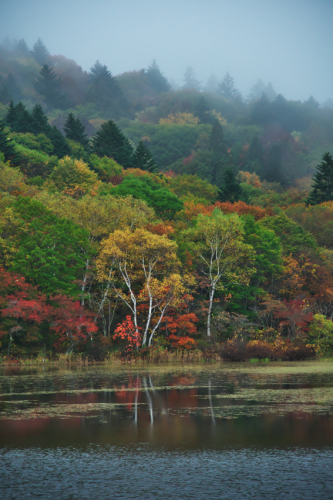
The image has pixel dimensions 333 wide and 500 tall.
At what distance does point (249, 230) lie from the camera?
6047 centimetres

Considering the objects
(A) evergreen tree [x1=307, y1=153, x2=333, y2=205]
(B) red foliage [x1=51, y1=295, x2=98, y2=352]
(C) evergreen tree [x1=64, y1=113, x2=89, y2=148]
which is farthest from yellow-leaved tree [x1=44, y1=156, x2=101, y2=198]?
(A) evergreen tree [x1=307, y1=153, x2=333, y2=205]

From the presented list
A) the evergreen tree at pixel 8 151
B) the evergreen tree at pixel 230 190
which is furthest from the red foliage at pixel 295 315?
the evergreen tree at pixel 8 151

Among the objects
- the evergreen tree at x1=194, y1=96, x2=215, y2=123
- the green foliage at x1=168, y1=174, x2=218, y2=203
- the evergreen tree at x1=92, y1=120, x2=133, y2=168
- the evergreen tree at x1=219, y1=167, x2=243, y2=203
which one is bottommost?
the evergreen tree at x1=219, y1=167, x2=243, y2=203

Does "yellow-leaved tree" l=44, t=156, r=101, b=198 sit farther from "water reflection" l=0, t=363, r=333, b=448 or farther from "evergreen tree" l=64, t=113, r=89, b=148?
"water reflection" l=0, t=363, r=333, b=448

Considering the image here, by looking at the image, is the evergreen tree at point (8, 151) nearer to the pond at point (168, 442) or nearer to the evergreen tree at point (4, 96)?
the pond at point (168, 442)

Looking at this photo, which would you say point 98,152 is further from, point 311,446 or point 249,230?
point 311,446

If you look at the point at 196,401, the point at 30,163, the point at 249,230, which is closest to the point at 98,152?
the point at 30,163

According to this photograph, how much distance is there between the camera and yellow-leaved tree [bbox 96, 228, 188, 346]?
1907 inches

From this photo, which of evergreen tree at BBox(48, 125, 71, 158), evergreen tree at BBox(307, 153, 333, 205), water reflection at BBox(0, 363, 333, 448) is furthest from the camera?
evergreen tree at BBox(48, 125, 71, 158)

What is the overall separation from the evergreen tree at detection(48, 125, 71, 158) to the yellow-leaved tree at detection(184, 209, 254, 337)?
5063cm

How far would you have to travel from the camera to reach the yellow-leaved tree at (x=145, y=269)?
48438mm

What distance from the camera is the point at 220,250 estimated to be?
56344 millimetres

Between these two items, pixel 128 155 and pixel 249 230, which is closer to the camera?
pixel 249 230

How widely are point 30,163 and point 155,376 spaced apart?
197 feet
